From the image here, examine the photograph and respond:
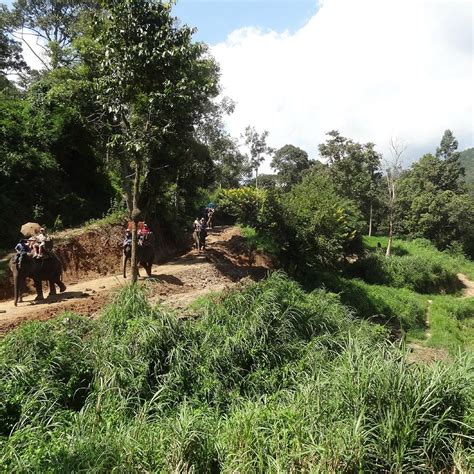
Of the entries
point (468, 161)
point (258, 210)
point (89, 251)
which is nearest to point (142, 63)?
point (89, 251)

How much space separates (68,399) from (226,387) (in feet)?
8.03

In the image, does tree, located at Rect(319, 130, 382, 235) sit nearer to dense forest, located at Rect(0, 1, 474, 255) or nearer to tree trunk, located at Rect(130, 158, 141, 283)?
dense forest, located at Rect(0, 1, 474, 255)

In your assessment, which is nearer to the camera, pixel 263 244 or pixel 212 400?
pixel 212 400

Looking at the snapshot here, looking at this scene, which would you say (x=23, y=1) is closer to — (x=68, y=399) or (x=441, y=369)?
(x=68, y=399)

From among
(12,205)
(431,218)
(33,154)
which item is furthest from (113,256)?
(431,218)

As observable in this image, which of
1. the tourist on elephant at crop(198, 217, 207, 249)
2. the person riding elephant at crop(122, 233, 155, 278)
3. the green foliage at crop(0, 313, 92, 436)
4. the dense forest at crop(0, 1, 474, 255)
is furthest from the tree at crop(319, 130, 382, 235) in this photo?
the green foliage at crop(0, 313, 92, 436)

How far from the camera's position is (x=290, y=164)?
5128 cm

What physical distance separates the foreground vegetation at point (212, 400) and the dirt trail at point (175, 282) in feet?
6.54

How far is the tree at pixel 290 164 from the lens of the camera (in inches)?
1987

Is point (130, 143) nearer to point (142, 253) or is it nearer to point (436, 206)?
point (142, 253)

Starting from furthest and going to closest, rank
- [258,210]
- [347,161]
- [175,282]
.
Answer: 1. [347,161]
2. [258,210]
3. [175,282]

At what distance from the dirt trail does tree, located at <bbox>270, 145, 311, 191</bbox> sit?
29.0 meters

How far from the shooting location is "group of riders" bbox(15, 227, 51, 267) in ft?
33.0

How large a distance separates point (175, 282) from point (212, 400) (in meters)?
7.17
